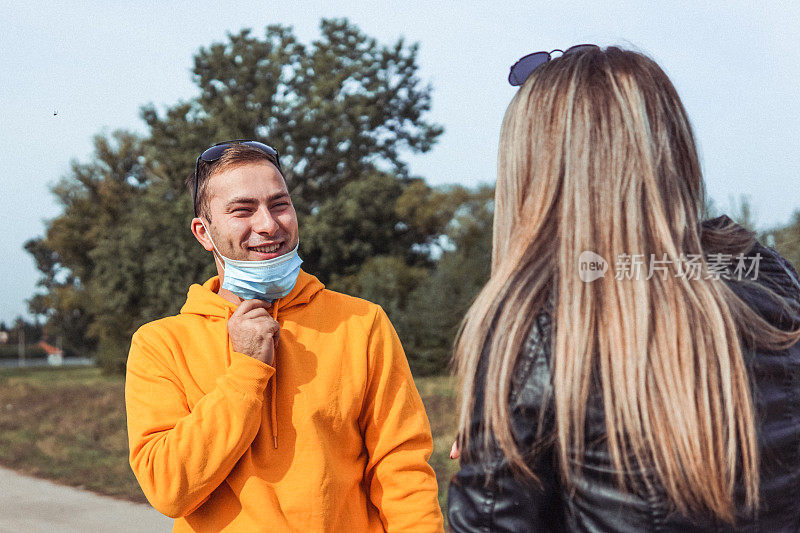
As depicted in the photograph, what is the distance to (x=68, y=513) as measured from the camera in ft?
25.0

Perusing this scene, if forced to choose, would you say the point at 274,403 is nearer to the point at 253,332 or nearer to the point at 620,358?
the point at 253,332

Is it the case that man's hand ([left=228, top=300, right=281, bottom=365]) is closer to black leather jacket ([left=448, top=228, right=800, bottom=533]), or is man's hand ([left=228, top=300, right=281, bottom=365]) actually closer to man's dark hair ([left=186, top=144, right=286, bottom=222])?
man's dark hair ([left=186, top=144, right=286, bottom=222])

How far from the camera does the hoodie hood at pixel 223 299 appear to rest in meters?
2.76

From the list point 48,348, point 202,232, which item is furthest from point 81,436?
point 48,348

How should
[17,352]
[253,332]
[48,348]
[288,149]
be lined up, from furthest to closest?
[48,348]
[17,352]
[288,149]
[253,332]

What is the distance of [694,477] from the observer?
1401 millimetres

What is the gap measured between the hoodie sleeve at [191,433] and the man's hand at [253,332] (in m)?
0.04

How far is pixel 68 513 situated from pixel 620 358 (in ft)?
24.5

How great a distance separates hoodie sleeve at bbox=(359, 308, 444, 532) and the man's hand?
0.38m

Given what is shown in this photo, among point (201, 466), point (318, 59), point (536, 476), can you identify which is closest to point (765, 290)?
point (536, 476)

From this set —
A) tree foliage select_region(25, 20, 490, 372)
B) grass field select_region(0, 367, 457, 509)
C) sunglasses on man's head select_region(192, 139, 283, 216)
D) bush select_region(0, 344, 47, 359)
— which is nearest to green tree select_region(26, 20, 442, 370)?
tree foliage select_region(25, 20, 490, 372)

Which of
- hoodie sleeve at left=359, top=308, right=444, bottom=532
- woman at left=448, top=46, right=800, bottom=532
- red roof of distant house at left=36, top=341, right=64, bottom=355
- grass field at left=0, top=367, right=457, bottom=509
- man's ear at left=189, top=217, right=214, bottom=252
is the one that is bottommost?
red roof of distant house at left=36, top=341, right=64, bottom=355

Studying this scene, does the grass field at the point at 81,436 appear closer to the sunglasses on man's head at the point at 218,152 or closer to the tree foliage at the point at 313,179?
the sunglasses on man's head at the point at 218,152

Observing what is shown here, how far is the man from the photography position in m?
2.39
